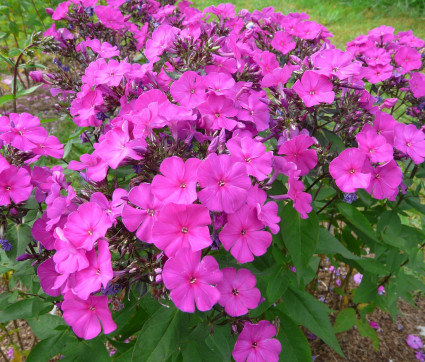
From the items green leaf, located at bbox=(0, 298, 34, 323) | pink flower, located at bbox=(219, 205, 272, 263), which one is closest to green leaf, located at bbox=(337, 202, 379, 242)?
pink flower, located at bbox=(219, 205, 272, 263)

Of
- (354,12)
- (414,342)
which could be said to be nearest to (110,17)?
(414,342)

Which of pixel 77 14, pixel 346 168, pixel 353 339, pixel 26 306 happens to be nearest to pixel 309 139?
pixel 346 168

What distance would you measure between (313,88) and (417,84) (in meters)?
0.87

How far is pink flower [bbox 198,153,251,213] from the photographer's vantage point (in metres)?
1.06

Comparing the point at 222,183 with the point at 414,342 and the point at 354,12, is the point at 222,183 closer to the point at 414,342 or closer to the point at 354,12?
the point at 414,342

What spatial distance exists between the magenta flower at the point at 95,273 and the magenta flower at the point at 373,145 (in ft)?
2.96

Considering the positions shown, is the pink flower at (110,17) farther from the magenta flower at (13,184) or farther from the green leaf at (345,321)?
the green leaf at (345,321)

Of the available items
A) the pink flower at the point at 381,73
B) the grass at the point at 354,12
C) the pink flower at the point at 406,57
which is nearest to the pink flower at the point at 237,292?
the pink flower at the point at 381,73

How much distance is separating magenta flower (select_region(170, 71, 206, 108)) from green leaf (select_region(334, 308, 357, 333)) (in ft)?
5.36

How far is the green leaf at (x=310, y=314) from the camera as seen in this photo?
158 cm

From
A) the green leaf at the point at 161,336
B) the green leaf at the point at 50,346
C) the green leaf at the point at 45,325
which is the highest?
the green leaf at the point at 161,336

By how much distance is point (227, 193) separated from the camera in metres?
1.07

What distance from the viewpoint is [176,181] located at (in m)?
1.08

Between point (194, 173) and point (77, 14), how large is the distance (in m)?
1.68
